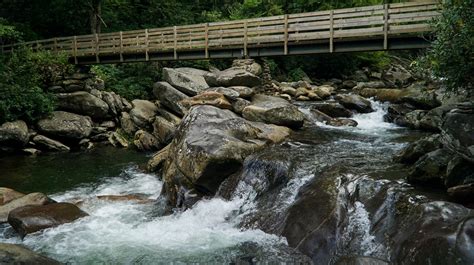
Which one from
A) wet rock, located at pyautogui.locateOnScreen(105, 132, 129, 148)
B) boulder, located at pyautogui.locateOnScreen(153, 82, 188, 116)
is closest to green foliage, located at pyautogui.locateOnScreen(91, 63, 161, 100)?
wet rock, located at pyautogui.locateOnScreen(105, 132, 129, 148)

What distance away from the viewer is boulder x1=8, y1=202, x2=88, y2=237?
9898mm

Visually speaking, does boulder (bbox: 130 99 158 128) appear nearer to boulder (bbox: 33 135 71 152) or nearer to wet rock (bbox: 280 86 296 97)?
boulder (bbox: 33 135 71 152)

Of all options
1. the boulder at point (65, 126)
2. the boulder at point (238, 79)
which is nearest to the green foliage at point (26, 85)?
the boulder at point (65, 126)

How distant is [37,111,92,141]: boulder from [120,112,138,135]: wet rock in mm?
1701

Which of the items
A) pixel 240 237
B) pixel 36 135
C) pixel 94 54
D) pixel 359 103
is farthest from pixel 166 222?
pixel 94 54

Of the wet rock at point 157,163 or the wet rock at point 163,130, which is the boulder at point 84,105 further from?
the wet rock at point 157,163

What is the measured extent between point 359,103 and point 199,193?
1258 centimetres

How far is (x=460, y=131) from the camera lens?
25.0 feet

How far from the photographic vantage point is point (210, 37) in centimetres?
2052

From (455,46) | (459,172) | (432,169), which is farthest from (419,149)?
(455,46)

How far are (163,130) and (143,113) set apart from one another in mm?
3061

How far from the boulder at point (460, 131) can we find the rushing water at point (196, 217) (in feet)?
4.22

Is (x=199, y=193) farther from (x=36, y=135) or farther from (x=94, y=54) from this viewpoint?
(x=94, y=54)

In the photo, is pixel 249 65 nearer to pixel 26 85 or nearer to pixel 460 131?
pixel 26 85
